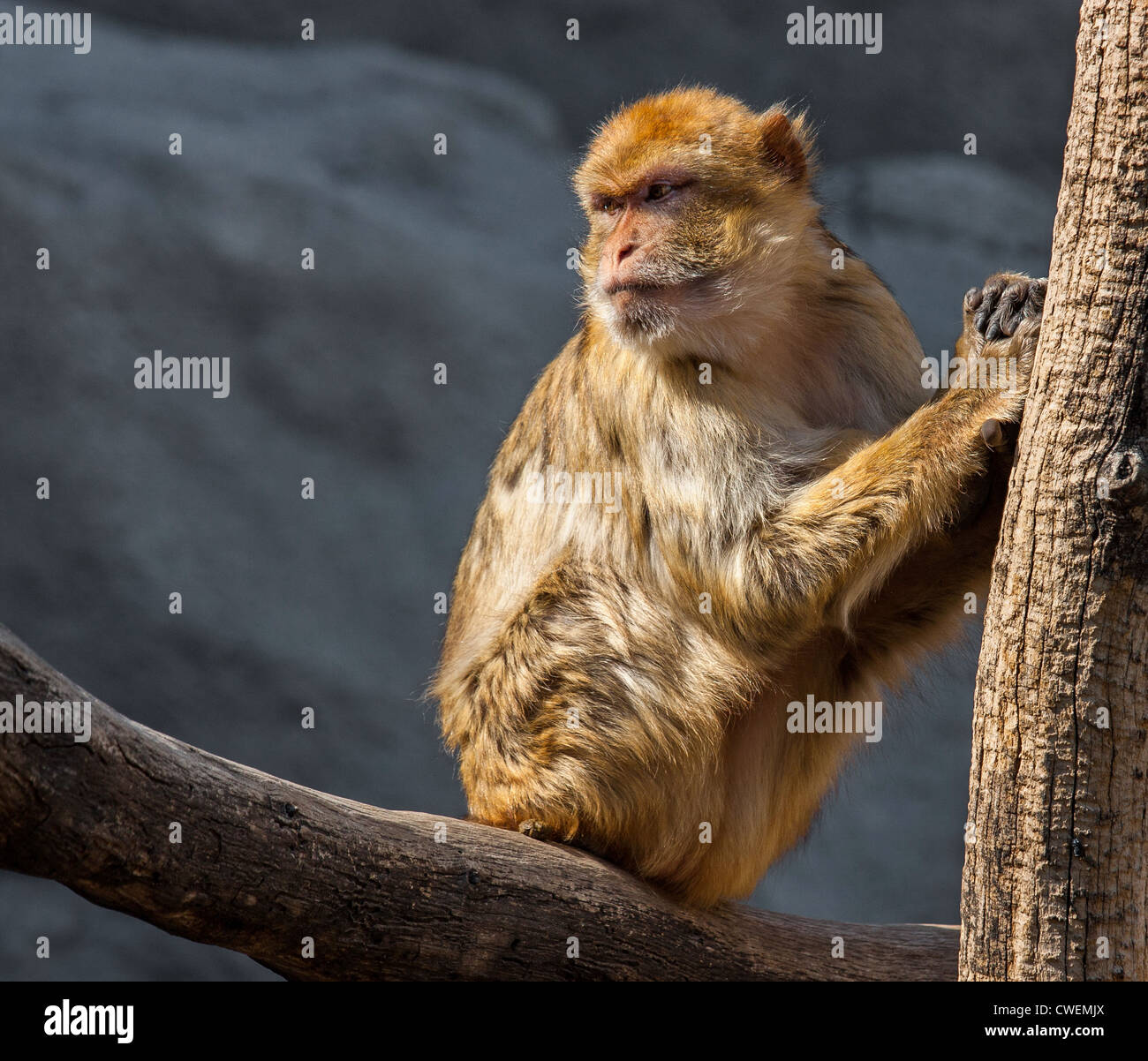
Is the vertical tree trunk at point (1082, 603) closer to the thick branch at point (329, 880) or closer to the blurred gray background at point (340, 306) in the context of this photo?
the thick branch at point (329, 880)

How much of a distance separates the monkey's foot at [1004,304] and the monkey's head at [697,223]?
0.96 m

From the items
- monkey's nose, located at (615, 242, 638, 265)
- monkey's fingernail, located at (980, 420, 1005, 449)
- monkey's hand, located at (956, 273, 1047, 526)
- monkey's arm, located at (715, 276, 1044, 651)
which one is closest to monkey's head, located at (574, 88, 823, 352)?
monkey's nose, located at (615, 242, 638, 265)

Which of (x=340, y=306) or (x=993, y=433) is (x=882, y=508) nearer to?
(x=993, y=433)

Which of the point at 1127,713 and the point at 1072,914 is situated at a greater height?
the point at 1127,713

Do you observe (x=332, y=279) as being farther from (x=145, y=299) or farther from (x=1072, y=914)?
(x=1072, y=914)

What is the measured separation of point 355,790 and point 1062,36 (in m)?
10.1

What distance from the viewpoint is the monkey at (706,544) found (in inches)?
182

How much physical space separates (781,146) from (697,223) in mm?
538

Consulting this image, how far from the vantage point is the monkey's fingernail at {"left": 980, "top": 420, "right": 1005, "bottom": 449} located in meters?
3.93

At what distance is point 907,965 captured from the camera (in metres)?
5.19

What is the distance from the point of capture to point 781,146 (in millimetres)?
5090

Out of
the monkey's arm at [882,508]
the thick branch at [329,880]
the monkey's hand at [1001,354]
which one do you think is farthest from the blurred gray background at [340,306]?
the monkey's hand at [1001,354]

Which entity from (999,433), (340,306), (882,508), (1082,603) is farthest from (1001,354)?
(340,306)
